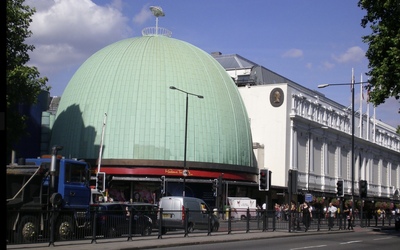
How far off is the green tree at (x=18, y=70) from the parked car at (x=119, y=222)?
15.2 metres

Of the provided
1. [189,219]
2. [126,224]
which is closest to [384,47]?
[189,219]

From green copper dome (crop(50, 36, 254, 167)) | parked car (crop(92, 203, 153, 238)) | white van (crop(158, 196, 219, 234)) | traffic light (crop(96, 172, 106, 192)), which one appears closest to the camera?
parked car (crop(92, 203, 153, 238))

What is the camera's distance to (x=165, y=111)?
214 feet

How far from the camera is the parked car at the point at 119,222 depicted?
78.2ft

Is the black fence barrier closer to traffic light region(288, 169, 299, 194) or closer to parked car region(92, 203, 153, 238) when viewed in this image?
parked car region(92, 203, 153, 238)

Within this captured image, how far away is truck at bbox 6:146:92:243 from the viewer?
2119 cm

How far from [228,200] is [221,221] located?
27763 mm

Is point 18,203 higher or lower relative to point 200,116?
lower

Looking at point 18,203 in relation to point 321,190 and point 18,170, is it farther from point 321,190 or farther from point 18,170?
point 321,190

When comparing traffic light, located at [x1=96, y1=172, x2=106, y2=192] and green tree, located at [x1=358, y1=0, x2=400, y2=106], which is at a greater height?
green tree, located at [x1=358, y1=0, x2=400, y2=106]

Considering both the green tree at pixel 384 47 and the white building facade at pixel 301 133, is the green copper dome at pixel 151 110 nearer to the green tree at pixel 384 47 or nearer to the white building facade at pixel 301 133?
the white building facade at pixel 301 133

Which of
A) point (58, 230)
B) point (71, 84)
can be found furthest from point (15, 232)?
point (71, 84)

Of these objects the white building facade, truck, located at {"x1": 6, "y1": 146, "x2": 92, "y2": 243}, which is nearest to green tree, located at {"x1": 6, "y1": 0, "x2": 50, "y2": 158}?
truck, located at {"x1": 6, "y1": 146, "x2": 92, "y2": 243}

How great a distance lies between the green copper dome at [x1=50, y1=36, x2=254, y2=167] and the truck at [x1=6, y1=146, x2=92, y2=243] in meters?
36.2
